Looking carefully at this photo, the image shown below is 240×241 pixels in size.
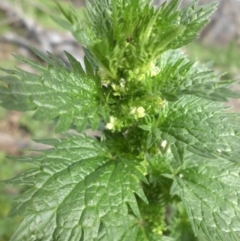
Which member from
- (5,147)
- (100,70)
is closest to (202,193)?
(100,70)

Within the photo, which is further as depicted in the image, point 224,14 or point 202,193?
point 224,14

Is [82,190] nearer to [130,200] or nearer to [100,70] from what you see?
[130,200]

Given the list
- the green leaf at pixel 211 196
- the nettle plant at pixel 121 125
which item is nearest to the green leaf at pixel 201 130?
the nettle plant at pixel 121 125

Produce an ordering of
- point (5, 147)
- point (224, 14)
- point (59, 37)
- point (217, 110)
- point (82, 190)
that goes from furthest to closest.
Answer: point (224, 14)
point (59, 37)
point (5, 147)
point (217, 110)
point (82, 190)

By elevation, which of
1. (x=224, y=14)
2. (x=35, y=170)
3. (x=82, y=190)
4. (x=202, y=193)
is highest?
(x=224, y=14)

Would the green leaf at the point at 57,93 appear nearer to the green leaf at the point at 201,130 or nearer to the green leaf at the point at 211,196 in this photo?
the green leaf at the point at 201,130

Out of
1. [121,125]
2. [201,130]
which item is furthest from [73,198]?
[201,130]

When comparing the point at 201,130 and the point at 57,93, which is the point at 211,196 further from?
the point at 57,93
